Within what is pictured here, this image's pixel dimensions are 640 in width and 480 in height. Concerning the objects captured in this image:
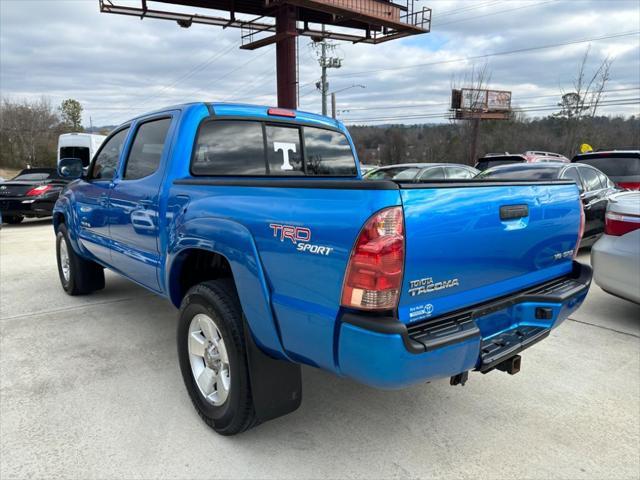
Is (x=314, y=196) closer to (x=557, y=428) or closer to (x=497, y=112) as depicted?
(x=557, y=428)

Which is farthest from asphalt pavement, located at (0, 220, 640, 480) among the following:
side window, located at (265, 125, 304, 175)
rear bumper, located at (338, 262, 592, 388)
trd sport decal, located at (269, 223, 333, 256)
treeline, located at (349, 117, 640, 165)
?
treeline, located at (349, 117, 640, 165)

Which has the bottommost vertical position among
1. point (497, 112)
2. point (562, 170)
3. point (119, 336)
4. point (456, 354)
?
point (119, 336)

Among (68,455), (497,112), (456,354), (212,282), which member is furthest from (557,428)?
(497,112)

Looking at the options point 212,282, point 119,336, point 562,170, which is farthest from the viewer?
point 562,170

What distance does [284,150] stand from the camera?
3.79m

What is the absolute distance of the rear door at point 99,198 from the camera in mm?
4223

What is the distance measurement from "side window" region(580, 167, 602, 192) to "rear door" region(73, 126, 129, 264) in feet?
23.8

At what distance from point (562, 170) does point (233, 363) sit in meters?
7.04

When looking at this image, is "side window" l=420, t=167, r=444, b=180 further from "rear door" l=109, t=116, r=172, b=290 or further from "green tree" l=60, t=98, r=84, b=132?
"green tree" l=60, t=98, r=84, b=132

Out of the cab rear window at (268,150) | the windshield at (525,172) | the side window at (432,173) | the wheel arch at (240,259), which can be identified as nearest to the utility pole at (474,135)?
the side window at (432,173)

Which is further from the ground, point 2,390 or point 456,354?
point 456,354

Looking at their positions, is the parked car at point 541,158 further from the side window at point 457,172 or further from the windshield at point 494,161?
the side window at point 457,172

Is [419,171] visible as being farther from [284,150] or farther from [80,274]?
[80,274]

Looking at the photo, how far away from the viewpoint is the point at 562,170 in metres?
7.60
